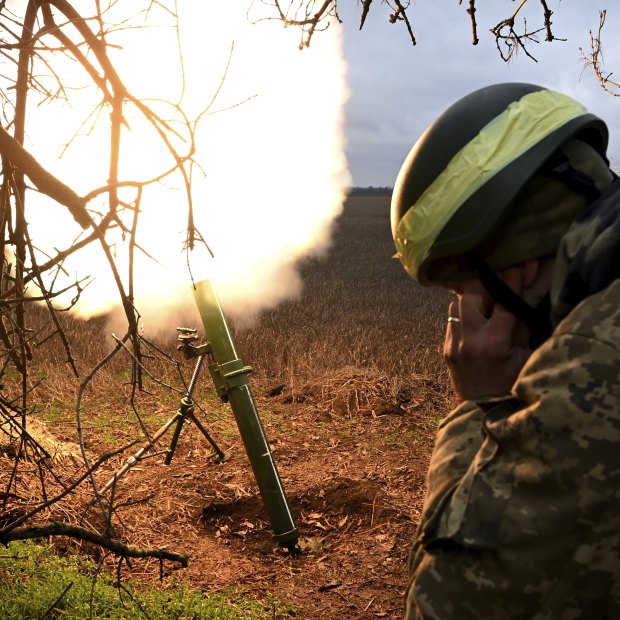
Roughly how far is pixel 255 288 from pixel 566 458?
16997mm

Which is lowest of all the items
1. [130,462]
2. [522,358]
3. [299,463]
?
[299,463]

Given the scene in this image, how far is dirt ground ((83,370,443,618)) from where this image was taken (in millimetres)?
5055

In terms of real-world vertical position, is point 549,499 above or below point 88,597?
above

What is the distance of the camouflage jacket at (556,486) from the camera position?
133cm

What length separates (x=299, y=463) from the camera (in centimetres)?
757

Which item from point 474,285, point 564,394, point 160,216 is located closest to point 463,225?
point 474,285

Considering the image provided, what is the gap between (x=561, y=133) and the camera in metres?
1.88

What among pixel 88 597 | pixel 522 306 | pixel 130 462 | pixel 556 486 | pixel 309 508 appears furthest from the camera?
pixel 309 508

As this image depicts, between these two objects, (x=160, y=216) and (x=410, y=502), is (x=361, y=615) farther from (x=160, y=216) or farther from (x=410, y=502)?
(x=160, y=216)

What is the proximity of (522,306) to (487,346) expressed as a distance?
15cm

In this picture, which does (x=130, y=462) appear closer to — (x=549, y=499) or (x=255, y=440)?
(x=255, y=440)

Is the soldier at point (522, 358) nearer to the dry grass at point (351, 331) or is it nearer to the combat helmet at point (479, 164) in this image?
the combat helmet at point (479, 164)

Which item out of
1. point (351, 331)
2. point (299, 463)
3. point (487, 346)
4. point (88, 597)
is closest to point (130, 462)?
point (88, 597)

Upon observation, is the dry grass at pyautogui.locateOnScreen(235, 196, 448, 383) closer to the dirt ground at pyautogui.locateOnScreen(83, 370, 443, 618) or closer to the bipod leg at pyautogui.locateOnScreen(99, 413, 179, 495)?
the dirt ground at pyautogui.locateOnScreen(83, 370, 443, 618)
